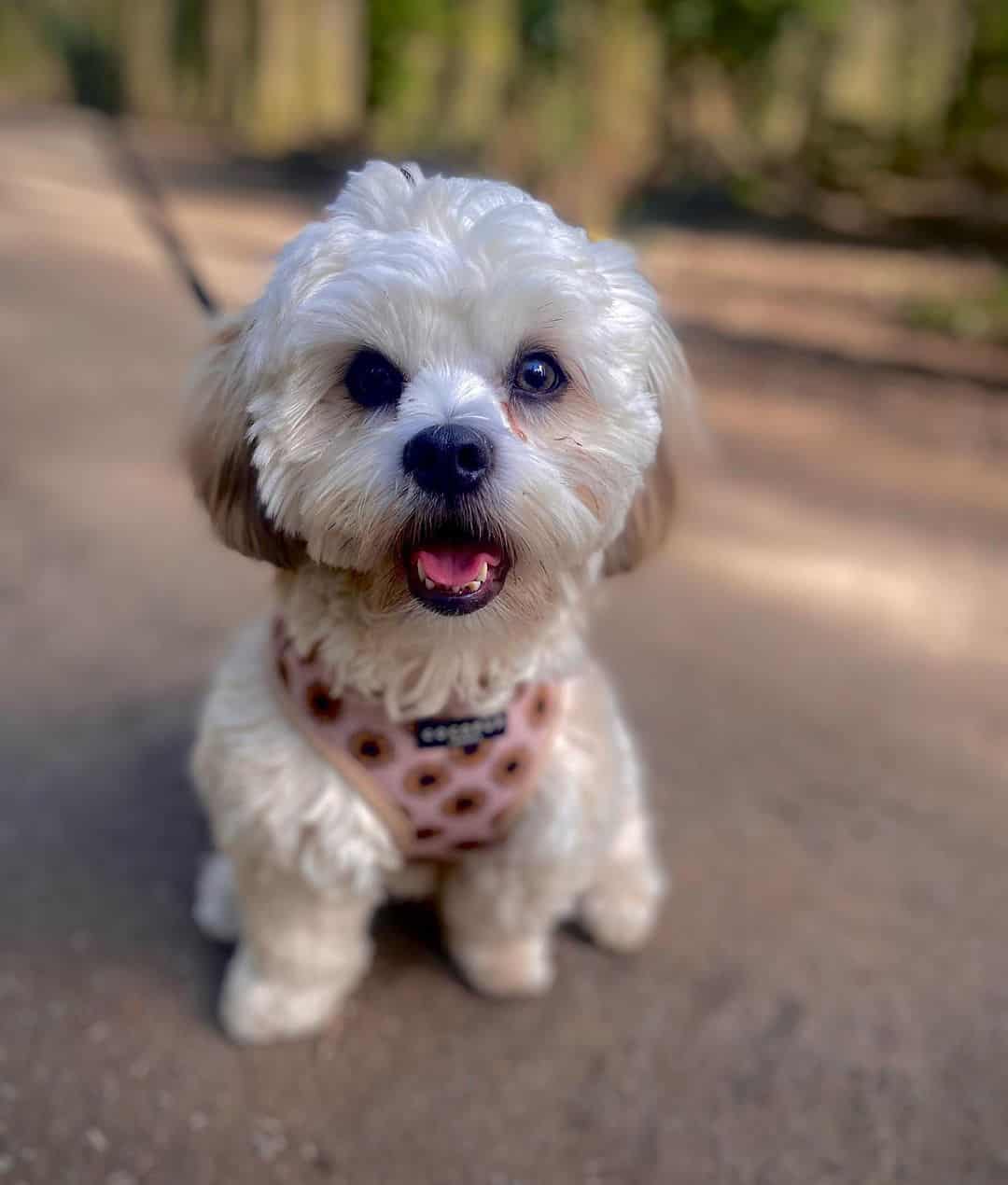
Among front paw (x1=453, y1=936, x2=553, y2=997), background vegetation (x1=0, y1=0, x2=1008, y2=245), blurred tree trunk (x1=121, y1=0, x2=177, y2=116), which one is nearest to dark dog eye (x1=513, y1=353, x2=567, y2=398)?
front paw (x1=453, y1=936, x2=553, y2=997)

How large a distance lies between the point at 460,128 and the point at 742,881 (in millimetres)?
7470

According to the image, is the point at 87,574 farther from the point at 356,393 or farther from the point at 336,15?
the point at 336,15

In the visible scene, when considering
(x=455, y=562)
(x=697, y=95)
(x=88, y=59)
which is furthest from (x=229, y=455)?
(x=88, y=59)

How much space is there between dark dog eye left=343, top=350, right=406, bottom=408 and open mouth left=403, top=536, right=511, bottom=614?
0.20 metres

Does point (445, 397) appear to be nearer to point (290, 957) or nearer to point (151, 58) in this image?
point (290, 957)

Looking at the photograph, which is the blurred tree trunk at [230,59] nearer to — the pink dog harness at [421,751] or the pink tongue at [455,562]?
the pink dog harness at [421,751]

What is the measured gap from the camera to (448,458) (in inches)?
55.2

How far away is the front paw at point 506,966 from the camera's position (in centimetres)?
211

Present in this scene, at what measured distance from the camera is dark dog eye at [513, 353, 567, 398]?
152 cm

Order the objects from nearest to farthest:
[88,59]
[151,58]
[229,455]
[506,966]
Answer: [229,455] < [506,966] < [151,58] < [88,59]

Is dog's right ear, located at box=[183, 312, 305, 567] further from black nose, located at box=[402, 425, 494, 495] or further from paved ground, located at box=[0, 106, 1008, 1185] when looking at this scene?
paved ground, located at box=[0, 106, 1008, 1185]

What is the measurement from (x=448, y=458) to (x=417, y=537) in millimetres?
122

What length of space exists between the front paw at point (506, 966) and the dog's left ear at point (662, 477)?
A: 0.79 meters

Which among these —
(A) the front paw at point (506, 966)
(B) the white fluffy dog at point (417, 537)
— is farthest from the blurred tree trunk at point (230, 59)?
(A) the front paw at point (506, 966)
